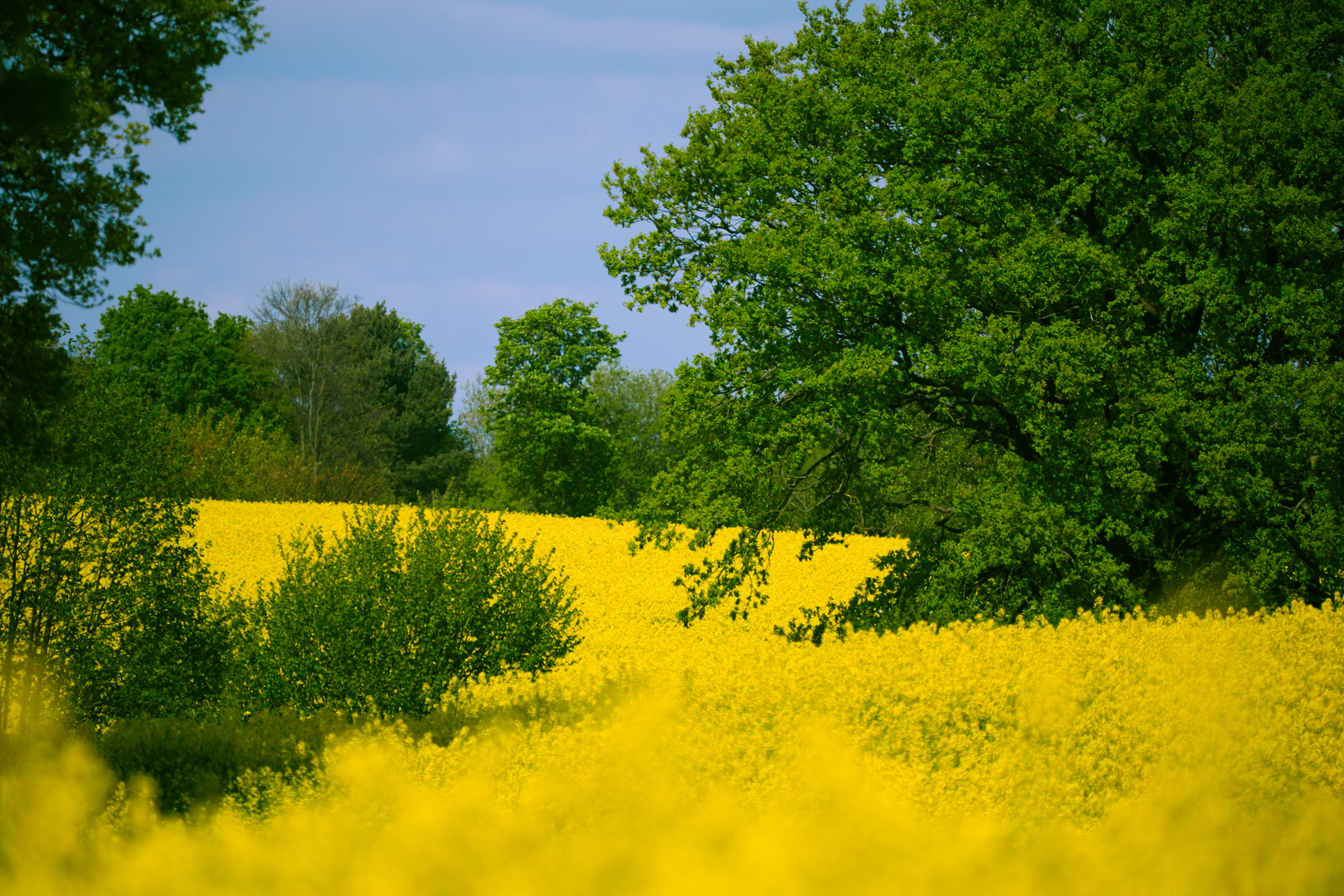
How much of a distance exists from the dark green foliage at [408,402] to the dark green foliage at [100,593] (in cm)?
4829

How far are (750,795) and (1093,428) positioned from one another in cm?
1199

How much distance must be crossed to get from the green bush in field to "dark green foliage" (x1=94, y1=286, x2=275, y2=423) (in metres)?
47.3

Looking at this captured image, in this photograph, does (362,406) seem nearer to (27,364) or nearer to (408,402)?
(408,402)

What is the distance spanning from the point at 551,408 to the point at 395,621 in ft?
138

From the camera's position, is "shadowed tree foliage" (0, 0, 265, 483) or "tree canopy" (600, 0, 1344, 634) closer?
"shadowed tree foliage" (0, 0, 265, 483)

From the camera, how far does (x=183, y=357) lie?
2330 inches

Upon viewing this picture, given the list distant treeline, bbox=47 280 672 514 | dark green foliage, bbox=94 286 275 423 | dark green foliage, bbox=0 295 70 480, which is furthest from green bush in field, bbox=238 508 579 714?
dark green foliage, bbox=94 286 275 423

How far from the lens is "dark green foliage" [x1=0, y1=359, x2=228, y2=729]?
13.0m

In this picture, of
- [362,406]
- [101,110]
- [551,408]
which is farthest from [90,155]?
[362,406]

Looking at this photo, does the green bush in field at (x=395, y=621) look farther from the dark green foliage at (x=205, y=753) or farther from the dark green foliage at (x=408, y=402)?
the dark green foliage at (x=408, y=402)

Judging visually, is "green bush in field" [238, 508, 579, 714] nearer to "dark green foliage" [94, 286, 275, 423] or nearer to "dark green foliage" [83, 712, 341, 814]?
"dark green foliage" [83, 712, 341, 814]

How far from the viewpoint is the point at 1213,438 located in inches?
635

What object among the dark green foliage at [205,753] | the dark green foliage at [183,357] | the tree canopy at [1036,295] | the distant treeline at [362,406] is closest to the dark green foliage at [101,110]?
the dark green foliage at [205,753]

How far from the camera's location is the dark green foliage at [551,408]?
5419cm
